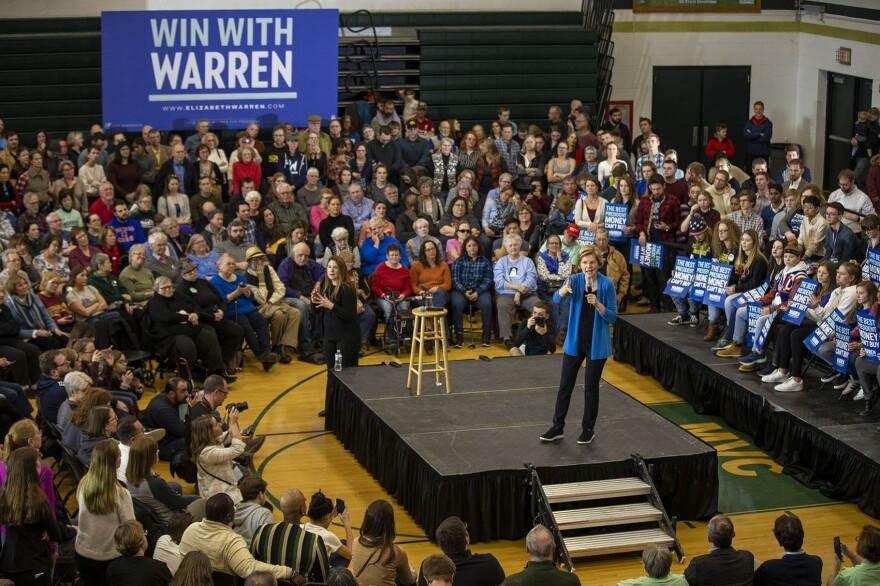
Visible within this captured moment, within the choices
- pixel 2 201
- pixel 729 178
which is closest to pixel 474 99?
pixel 729 178

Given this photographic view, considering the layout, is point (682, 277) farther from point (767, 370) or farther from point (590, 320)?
point (590, 320)

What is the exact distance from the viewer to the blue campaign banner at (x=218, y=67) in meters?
16.7

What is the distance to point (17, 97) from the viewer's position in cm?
1767

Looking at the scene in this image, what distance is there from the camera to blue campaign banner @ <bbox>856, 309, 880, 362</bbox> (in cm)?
1008

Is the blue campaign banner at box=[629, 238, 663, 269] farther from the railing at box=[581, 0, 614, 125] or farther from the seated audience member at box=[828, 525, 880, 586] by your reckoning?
the seated audience member at box=[828, 525, 880, 586]

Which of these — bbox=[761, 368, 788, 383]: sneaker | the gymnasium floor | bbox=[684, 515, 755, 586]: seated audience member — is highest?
bbox=[761, 368, 788, 383]: sneaker

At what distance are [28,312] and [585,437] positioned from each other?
5366 millimetres

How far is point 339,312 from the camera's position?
10.8 m

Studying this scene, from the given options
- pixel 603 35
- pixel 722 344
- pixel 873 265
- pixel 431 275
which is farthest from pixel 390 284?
pixel 603 35

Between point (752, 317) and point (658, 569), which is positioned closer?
point (658, 569)

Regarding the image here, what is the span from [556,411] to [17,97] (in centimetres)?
1135

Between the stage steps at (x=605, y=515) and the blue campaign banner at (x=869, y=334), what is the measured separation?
2.40 metres

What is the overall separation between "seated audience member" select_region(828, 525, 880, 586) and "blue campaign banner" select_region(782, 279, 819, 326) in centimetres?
445

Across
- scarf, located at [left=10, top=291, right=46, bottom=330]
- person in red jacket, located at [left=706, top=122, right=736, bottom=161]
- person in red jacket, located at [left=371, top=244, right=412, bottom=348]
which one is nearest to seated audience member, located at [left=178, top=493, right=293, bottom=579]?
scarf, located at [left=10, top=291, right=46, bottom=330]
